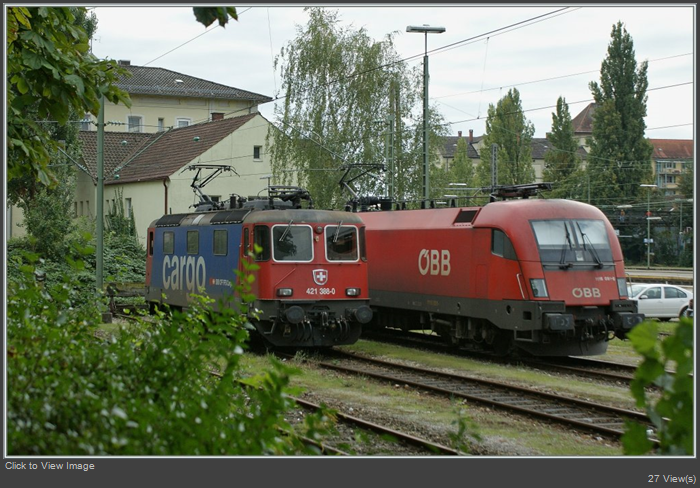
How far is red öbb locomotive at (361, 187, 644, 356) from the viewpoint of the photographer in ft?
52.3

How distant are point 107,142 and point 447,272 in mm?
38348

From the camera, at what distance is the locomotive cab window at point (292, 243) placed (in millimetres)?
17484

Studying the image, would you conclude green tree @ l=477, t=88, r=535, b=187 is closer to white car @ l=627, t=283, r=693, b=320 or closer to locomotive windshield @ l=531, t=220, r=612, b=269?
white car @ l=627, t=283, r=693, b=320

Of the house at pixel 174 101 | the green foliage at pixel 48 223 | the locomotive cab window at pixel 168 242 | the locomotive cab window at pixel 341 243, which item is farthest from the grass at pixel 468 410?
the house at pixel 174 101

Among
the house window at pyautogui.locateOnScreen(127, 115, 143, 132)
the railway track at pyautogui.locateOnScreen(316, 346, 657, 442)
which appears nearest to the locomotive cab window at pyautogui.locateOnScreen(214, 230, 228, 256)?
the railway track at pyautogui.locateOnScreen(316, 346, 657, 442)

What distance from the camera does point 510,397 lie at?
1327 centimetres

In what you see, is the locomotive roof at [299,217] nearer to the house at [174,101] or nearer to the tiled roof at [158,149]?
the tiled roof at [158,149]

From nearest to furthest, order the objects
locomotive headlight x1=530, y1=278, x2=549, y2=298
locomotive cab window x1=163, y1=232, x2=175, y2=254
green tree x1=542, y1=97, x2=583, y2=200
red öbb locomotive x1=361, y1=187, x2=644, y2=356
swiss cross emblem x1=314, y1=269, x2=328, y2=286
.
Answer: locomotive headlight x1=530, y1=278, x2=549, y2=298 < red öbb locomotive x1=361, y1=187, x2=644, y2=356 < swiss cross emblem x1=314, y1=269, x2=328, y2=286 < locomotive cab window x1=163, y1=232, x2=175, y2=254 < green tree x1=542, y1=97, x2=583, y2=200

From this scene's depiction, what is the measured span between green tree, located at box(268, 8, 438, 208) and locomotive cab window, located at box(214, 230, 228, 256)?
74.8ft

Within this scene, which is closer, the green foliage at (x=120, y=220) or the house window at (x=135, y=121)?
the green foliage at (x=120, y=220)

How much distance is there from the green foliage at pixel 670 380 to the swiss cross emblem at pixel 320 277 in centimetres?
1350

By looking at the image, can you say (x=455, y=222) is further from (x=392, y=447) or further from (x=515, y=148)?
(x=515, y=148)

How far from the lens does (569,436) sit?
1064cm

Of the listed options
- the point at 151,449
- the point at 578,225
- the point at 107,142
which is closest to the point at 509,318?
the point at 578,225
